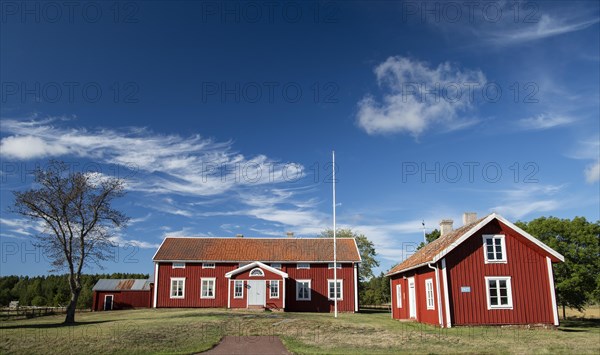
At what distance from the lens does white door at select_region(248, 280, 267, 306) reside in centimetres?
3847

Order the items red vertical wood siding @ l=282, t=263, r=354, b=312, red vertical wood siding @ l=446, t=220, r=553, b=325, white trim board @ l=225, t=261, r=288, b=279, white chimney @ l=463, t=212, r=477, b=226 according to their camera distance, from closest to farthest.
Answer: red vertical wood siding @ l=446, t=220, r=553, b=325, white chimney @ l=463, t=212, r=477, b=226, white trim board @ l=225, t=261, r=288, b=279, red vertical wood siding @ l=282, t=263, r=354, b=312

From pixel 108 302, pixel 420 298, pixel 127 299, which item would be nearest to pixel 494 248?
pixel 420 298

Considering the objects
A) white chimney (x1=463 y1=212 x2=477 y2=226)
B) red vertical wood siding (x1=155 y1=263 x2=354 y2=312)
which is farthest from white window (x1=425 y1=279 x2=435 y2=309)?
red vertical wood siding (x1=155 y1=263 x2=354 y2=312)

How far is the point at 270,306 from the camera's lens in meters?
38.2

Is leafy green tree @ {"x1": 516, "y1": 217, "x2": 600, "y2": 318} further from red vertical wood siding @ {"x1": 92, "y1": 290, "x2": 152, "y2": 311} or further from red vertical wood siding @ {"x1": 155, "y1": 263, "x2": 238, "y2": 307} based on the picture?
red vertical wood siding @ {"x1": 92, "y1": 290, "x2": 152, "y2": 311}

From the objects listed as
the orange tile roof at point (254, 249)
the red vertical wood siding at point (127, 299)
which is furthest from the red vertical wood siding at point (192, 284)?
the red vertical wood siding at point (127, 299)

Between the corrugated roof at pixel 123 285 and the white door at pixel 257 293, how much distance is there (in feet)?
47.1

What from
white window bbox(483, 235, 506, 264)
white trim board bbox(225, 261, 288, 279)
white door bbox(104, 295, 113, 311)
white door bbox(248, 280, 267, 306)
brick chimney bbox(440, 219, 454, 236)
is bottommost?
white door bbox(104, 295, 113, 311)

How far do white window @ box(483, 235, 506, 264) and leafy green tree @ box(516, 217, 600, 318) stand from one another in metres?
13.3

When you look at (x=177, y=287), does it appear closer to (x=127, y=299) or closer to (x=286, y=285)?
(x=286, y=285)

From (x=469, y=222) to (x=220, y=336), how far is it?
1663 cm

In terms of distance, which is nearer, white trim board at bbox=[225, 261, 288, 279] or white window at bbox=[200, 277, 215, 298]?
white trim board at bbox=[225, 261, 288, 279]

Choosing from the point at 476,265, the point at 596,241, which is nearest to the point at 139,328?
the point at 476,265

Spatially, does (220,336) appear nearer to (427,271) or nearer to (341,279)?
(427,271)
